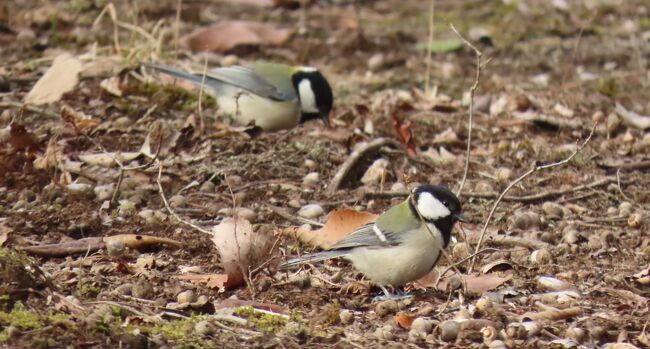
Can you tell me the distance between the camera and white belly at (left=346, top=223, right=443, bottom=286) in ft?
14.6

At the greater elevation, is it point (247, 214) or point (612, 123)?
point (247, 214)

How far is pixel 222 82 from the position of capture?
7.14 meters

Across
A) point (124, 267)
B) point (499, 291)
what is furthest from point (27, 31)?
point (499, 291)

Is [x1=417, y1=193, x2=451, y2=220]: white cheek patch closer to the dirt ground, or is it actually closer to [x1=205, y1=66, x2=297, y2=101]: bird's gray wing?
the dirt ground

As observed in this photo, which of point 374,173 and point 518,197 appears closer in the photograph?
point 518,197

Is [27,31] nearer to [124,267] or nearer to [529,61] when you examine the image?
[529,61]

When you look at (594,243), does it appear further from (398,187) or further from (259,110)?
(259,110)

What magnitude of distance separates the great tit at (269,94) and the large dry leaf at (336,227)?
6.38 feet

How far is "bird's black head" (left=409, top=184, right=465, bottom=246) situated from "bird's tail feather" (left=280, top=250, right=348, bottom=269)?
0.35 metres

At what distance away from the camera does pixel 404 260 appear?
4.45 m

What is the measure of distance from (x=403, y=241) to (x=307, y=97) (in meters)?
2.64

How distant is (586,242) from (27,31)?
16.3 ft

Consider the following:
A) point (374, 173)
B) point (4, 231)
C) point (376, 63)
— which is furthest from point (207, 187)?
point (376, 63)

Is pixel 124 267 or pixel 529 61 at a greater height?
pixel 124 267
